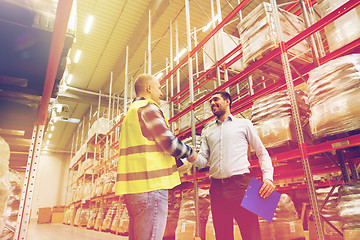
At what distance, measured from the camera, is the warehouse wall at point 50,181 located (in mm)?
24125

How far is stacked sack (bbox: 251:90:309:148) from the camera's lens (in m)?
3.15

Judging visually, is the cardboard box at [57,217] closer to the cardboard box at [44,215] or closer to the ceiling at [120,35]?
the cardboard box at [44,215]

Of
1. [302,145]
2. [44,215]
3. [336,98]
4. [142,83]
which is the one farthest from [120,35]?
[44,215]

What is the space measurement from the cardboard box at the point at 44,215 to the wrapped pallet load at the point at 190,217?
16.9 meters

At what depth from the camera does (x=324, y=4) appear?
3475 millimetres

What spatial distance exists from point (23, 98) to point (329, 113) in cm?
295

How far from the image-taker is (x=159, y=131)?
5.91 ft

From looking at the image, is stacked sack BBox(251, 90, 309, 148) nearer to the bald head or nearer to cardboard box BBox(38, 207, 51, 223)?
the bald head

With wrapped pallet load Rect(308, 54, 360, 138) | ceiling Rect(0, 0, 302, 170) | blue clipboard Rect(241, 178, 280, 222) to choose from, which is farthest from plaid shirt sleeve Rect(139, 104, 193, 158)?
ceiling Rect(0, 0, 302, 170)

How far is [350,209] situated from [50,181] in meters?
27.7

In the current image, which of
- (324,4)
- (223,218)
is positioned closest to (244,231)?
(223,218)

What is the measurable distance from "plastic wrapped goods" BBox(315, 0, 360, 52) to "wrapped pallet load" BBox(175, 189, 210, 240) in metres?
3.29

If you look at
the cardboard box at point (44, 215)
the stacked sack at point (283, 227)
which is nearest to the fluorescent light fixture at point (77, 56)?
the stacked sack at point (283, 227)

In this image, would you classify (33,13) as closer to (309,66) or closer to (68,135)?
(309,66)
